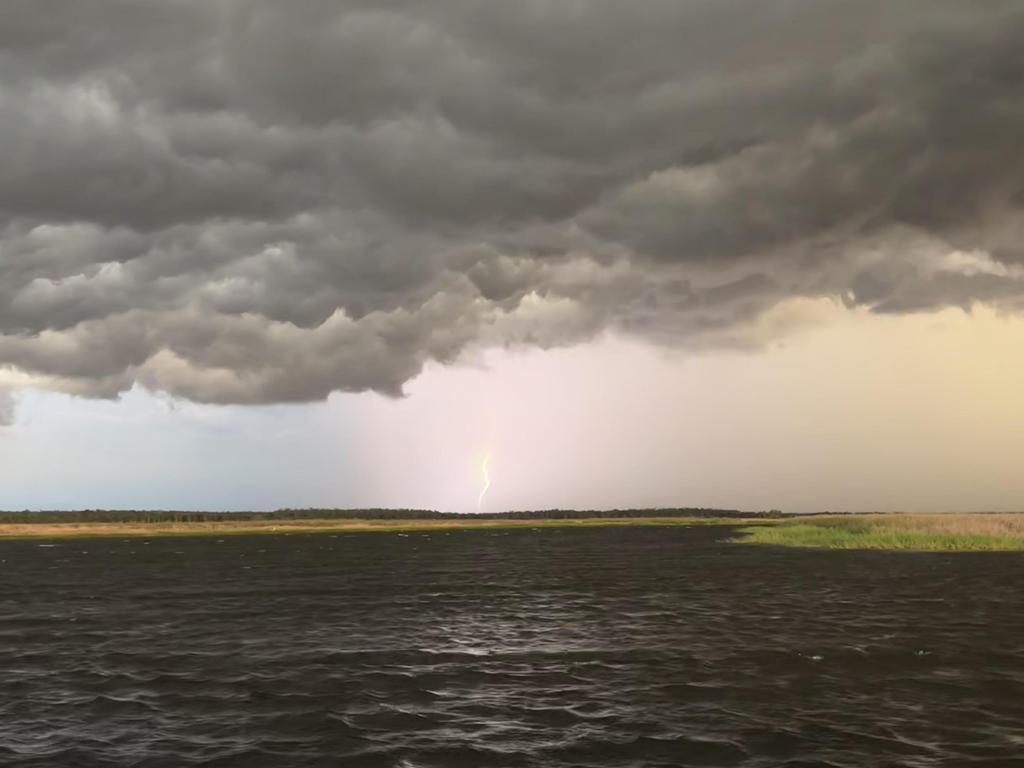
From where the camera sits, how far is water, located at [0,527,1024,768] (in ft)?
60.5

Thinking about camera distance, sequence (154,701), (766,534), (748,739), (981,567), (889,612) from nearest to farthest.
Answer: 1. (748,739)
2. (154,701)
3. (889,612)
4. (981,567)
5. (766,534)

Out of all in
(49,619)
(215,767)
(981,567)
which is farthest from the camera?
(981,567)

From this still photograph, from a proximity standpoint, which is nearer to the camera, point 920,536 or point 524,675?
point 524,675

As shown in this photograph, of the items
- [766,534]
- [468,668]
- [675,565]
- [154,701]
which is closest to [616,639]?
[468,668]

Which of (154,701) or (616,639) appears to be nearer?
(154,701)

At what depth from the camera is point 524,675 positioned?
26391 mm

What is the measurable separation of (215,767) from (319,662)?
11935mm

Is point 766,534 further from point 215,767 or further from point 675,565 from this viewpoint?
point 215,767

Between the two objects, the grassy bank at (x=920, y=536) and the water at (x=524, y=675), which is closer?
the water at (x=524, y=675)

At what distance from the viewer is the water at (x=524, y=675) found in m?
18.5

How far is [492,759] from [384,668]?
37.1ft

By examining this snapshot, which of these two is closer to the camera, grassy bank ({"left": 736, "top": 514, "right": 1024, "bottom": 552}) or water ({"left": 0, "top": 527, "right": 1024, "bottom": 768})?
water ({"left": 0, "top": 527, "right": 1024, "bottom": 768})

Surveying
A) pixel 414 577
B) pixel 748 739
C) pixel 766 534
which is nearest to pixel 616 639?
pixel 748 739

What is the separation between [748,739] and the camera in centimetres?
1881
